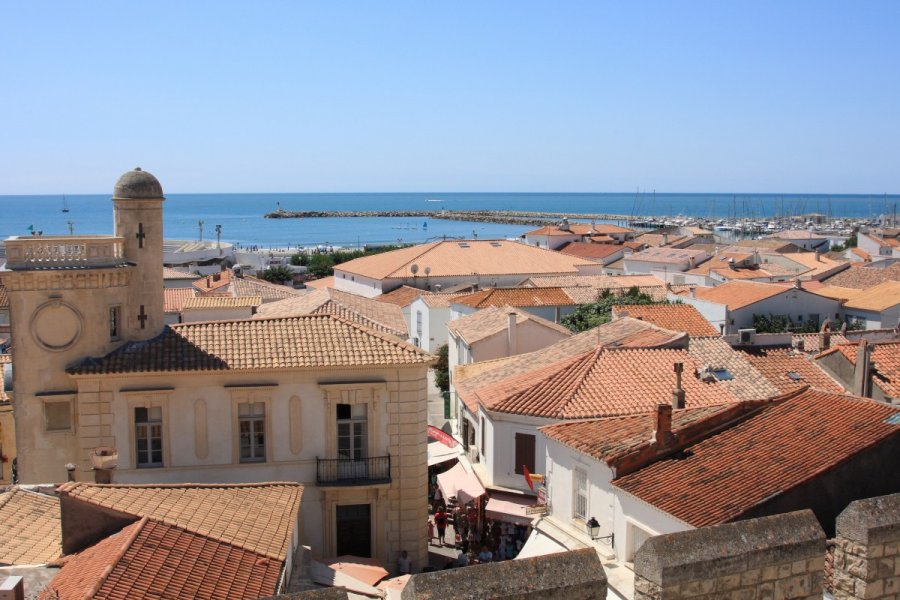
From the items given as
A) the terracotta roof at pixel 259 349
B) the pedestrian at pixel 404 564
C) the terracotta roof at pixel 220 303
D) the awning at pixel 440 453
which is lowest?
the pedestrian at pixel 404 564

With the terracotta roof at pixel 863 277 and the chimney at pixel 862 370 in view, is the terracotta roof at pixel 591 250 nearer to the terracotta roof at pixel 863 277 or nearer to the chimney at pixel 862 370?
the terracotta roof at pixel 863 277

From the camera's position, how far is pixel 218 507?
15.5 meters

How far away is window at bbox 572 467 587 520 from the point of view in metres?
17.6

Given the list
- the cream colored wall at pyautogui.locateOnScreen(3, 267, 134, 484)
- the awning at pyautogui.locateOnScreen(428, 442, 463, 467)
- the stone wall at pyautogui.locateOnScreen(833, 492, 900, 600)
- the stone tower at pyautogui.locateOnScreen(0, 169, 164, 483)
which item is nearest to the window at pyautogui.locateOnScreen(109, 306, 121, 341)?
the stone tower at pyautogui.locateOnScreen(0, 169, 164, 483)

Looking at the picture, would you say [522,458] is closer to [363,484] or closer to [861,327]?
[363,484]

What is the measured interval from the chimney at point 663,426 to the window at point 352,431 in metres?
7.43

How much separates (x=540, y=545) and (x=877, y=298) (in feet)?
119

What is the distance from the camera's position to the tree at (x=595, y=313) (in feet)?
133

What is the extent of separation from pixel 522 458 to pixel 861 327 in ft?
90.6

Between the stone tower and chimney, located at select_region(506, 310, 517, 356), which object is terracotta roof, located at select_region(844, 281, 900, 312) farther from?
the stone tower

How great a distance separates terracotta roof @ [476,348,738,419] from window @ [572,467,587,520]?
4.58 m

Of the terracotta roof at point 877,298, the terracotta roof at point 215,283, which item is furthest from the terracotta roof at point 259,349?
the terracotta roof at point 877,298

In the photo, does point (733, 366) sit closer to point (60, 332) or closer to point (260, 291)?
point (60, 332)

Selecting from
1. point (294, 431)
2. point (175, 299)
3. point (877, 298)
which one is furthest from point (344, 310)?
point (877, 298)
